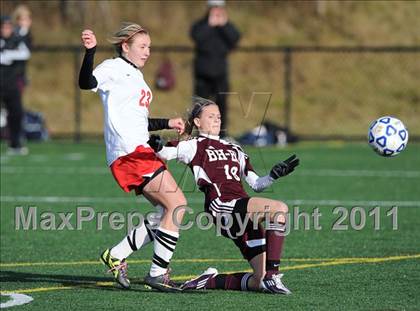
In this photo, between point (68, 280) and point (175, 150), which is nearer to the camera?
point (175, 150)

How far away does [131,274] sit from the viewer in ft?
27.0

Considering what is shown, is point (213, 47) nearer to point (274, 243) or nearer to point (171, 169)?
point (171, 169)

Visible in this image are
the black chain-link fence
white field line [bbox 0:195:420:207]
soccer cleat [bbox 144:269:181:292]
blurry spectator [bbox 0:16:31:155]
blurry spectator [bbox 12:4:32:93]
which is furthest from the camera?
the black chain-link fence

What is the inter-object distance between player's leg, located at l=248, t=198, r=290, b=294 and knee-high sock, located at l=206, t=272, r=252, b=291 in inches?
9.3

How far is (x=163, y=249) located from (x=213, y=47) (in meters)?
12.5

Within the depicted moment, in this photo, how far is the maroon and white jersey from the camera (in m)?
7.43

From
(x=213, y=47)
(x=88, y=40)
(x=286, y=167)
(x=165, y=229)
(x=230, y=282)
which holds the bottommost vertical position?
(x=230, y=282)

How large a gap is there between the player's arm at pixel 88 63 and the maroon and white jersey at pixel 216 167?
68 cm

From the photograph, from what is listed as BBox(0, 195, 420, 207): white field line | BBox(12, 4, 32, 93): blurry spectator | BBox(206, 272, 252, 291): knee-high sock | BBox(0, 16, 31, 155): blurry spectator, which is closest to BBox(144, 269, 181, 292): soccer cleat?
BBox(206, 272, 252, 291): knee-high sock

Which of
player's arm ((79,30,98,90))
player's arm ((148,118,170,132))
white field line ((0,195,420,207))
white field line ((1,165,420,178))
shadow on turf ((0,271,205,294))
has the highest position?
player's arm ((79,30,98,90))

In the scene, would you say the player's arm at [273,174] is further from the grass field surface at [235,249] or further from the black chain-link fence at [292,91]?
the black chain-link fence at [292,91]

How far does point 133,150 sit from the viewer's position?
734 centimetres

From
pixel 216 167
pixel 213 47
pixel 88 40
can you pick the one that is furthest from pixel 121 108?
pixel 213 47

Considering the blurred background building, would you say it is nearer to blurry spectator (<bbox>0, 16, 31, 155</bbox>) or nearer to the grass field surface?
blurry spectator (<bbox>0, 16, 31, 155</bbox>)
